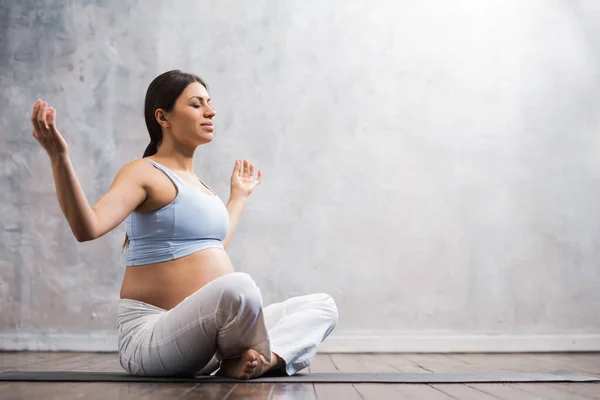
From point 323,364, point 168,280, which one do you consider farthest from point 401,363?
point 168,280

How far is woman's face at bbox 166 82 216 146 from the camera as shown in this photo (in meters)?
2.08

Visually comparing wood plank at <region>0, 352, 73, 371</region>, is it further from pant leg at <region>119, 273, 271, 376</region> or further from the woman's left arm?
the woman's left arm

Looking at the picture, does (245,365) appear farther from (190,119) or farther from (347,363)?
(347,363)

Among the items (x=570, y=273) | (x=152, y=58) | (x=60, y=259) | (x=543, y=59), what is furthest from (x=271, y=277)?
(x=543, y=59)

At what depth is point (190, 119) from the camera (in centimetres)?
207

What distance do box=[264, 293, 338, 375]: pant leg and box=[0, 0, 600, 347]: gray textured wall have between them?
1181 mm

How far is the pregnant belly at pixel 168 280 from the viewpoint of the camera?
1.92 m

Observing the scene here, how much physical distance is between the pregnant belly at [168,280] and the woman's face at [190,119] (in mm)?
371

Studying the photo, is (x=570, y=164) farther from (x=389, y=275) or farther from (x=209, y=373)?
(x=209, y=373)

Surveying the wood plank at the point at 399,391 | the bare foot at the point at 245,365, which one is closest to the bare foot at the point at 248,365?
the bare foot at the point at 245,365

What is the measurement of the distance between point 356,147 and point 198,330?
6.13 ft

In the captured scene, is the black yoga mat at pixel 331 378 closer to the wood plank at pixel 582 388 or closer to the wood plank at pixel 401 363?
the wood plank at pixel 582 388

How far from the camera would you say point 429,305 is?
11.0ft

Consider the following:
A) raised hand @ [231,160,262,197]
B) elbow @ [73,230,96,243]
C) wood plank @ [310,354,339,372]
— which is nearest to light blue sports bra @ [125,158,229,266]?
elbow @ [73,230,96,243]
